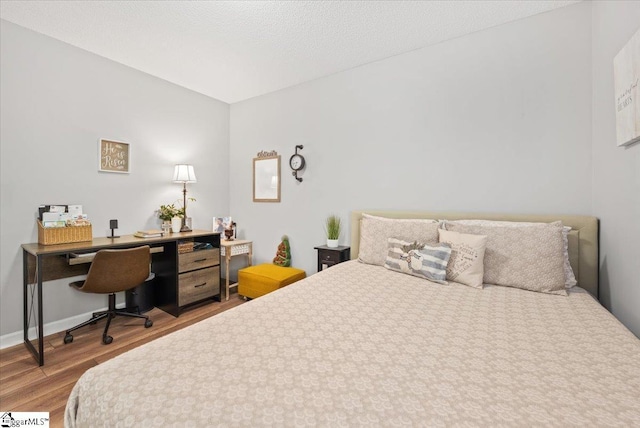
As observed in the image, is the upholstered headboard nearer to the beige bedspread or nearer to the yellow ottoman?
the beige bedspread

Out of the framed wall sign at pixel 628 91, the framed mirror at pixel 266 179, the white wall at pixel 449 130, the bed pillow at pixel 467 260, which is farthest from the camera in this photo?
the framed mirror at pixel 266 179

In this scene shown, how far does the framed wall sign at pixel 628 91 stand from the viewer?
1299mm

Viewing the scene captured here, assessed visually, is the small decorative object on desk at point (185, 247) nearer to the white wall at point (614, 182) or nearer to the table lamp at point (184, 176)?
the table lamp at point (184, 176)

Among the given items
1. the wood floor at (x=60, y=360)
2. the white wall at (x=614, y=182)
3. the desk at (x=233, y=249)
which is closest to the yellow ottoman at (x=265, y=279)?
the desk at (x=233, y=249)

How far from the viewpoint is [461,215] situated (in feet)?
7.84

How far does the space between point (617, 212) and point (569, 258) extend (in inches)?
19.2

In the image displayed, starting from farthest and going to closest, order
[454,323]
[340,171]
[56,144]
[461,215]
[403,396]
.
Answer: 1. [340,171]
2. [56,144]
3. [461,215]
4. [454,323]
5. [403,396]

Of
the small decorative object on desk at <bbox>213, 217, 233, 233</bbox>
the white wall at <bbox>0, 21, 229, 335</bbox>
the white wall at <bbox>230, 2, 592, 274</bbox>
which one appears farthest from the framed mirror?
the white wall at <bbox>0, 21, 229, 335</bbox>

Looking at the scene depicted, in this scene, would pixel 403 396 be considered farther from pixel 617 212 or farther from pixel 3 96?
pixel 3 96

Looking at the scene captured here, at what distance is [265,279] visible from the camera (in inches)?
118

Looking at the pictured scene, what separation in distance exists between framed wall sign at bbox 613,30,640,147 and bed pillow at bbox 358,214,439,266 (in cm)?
115

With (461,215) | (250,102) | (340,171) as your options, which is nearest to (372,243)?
(461,215)

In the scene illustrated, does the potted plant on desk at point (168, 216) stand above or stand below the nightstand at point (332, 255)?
above

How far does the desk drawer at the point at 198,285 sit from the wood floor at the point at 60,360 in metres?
0.17
